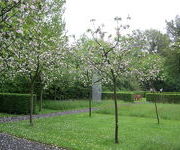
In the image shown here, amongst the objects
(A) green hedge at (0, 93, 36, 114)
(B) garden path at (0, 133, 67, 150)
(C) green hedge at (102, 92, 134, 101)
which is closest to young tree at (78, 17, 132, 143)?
(B) garden path at (0, 133, 67, 150)

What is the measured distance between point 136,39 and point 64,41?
5.67m

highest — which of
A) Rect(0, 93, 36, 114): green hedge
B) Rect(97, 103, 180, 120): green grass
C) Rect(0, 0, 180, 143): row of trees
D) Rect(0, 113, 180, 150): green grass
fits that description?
Rect(0, 0, 180, 143): row of trees

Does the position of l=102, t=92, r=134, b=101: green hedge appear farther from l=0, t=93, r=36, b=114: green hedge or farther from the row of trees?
l=0, t=93, r=36, b=114: green hedge

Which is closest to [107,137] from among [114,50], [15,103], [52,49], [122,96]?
[114,50]

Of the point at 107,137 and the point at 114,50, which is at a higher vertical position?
the point at 114,50

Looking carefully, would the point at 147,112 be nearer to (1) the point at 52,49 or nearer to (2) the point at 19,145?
(1) the point at 52,49

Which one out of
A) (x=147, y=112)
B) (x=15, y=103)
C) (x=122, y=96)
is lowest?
(x=147, y=112)

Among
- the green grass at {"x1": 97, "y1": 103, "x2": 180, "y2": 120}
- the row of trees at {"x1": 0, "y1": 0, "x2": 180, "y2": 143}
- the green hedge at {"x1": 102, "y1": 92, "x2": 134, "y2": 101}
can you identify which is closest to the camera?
the row of trees at {"x1": 0, "y1": 0, "x2": 180, "y2": 143}

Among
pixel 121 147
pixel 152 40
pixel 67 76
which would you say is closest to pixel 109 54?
pixel 121 147

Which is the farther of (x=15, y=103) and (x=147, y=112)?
(x=15, y=103)

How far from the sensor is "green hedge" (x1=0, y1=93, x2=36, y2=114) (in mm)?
16953

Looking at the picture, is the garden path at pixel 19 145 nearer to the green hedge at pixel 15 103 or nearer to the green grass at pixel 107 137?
the green grass at pixel 107 137

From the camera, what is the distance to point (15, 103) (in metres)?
17.2

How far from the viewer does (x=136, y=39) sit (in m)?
9.85
